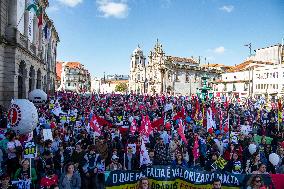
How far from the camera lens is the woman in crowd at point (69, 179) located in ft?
24.9

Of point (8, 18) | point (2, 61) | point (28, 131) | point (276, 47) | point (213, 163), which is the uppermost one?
point (276, 47)

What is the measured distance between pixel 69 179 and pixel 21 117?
12.3 ft

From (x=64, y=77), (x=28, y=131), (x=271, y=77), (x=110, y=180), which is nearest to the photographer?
(x=110, y=180)

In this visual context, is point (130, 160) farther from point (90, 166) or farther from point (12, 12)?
point (12, 12)

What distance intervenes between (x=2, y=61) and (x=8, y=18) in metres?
3.35

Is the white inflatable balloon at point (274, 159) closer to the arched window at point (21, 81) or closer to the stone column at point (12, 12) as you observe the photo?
the stone column at point (12, 12)

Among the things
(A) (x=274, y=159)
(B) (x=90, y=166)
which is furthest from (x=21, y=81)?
(A) (x=274, y=159)

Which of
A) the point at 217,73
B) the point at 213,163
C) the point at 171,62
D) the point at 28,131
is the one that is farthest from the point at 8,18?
the point at 217,73

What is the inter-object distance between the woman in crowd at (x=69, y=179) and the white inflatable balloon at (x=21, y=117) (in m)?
3.47

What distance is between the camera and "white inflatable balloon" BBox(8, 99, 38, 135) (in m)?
10.5

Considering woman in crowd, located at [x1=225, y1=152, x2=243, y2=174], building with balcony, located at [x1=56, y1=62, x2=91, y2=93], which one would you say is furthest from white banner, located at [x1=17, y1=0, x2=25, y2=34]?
building with balcony, located at [x1=56, y1=62, x2=91, y2=93]

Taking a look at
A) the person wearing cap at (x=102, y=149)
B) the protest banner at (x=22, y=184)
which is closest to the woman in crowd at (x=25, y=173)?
the protest banner at (x=22, y=184)

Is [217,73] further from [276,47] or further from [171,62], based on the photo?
[276,47]

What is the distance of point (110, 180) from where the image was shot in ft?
23.6
